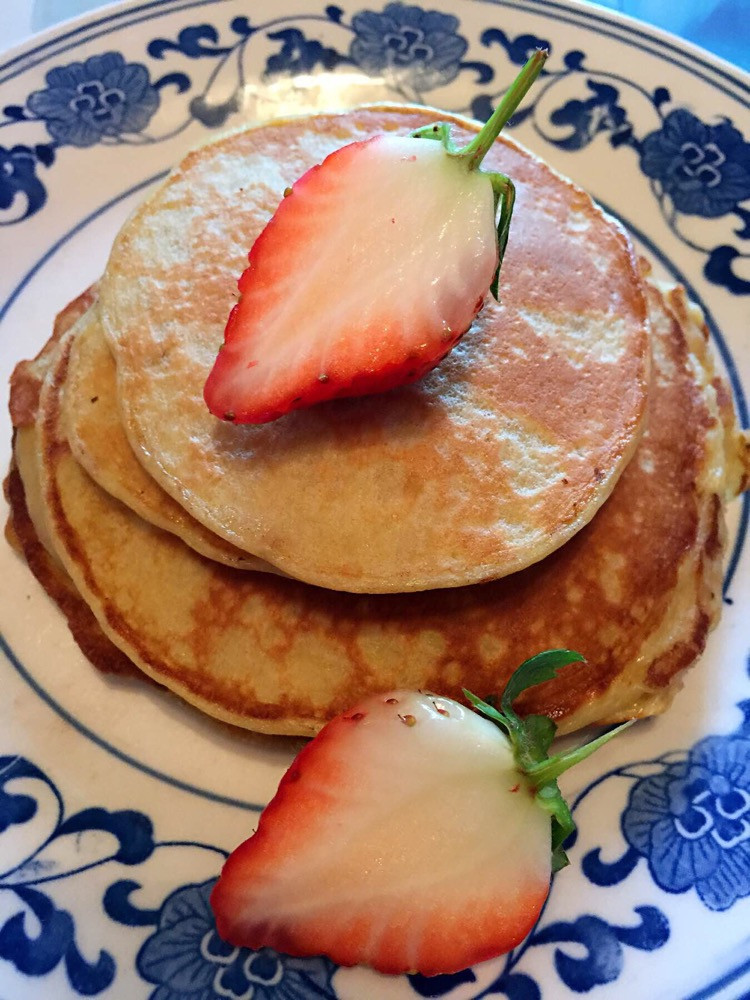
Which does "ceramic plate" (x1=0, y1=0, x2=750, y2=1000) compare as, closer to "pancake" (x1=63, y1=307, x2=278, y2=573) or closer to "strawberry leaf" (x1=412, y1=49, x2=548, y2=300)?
"pancake" (x1=63, y1=307, x2=278, y2=573)

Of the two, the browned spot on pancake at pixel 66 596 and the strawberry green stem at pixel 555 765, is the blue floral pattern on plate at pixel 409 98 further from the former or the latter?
the strawberry green stem at pixel 555 765

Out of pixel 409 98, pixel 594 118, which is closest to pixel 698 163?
pixel 594 118

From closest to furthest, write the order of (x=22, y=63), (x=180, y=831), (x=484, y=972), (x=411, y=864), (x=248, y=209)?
(x=411, y=864), (x=484, y=972), (x=180, y=831), (x=248, y=209), (x=22, y=63)

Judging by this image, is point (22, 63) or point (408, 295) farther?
point (22, 63)

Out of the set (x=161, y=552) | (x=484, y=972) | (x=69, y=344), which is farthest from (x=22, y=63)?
(x=484, y=972)

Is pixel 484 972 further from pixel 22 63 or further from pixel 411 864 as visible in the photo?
pixel 22 63

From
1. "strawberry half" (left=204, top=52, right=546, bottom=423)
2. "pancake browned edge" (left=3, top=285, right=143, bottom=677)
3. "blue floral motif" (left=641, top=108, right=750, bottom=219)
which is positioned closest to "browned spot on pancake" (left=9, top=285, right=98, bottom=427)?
"pancake browned edge" (left=3, top=285, right=143, bottom=677)

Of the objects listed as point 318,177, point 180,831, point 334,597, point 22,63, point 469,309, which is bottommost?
point 180,831

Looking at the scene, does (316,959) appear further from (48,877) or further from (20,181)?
(20,181)
